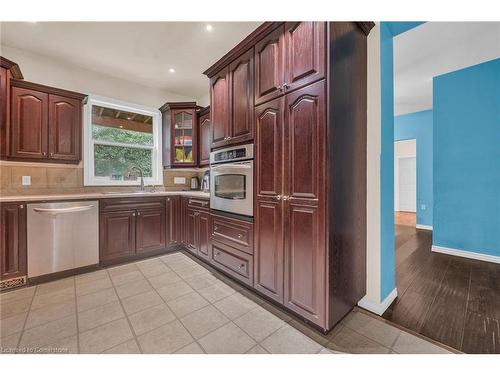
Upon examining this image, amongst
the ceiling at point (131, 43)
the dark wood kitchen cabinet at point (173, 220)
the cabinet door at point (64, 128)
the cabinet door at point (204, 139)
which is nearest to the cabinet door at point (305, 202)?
the ceiling at point (131, 43)

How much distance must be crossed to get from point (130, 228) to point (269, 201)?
2.15 meters

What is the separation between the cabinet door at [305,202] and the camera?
1.49 metres

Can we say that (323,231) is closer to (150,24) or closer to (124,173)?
(150,24)

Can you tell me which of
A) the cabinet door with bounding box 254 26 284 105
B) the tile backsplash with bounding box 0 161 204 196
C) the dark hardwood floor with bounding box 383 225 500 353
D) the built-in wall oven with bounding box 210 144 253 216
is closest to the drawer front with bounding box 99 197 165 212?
the tile backsplash with bounding box 0 161 204 196

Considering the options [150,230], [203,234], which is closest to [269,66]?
[203,234]

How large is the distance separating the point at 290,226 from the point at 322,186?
43cm

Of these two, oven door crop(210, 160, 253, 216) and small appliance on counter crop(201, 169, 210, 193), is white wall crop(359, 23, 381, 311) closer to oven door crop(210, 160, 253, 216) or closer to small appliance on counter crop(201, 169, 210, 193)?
oven door crop(210, 160, 253, 216)

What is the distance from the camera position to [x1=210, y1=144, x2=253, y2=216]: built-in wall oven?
80.7 inches

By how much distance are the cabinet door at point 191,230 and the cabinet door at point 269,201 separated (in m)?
1.29

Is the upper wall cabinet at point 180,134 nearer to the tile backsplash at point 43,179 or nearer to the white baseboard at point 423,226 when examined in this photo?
the tile backsplash at point 43,179

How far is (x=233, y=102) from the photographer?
229 cm

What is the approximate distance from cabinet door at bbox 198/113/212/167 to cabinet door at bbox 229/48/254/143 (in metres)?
1.23

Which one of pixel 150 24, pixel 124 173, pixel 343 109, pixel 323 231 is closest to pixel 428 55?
pixel 343 109

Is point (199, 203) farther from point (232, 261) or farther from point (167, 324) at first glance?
point (167, 324)
